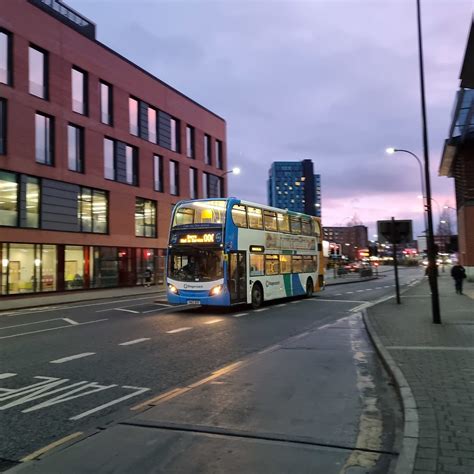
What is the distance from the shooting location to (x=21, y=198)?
28062 millimetres

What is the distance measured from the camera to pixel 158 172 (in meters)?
42.5

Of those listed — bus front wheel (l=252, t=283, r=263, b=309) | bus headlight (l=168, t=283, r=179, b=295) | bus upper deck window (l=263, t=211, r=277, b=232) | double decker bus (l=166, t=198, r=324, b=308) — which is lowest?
bus front wheel (l=252, t=283, r=263, b=309)

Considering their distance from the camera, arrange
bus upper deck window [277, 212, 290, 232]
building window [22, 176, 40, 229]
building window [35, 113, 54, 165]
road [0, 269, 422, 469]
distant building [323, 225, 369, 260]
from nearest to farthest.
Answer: road [0, 269, 422, 469]
bus upper deck window [277, 212, 290, 232]
building window [22, 176, 40, 229]
building window [35, 113, 54, 165]
distant building [323, 225, 369, 260]

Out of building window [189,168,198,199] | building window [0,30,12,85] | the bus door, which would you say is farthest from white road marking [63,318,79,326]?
building window [189,168,198,199]

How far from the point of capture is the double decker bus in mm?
17719

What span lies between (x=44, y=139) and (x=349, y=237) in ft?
362

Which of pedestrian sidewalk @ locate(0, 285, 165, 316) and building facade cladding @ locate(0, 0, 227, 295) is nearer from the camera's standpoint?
pedestrian sidewalk @ locate(0, 285, 165, 316)

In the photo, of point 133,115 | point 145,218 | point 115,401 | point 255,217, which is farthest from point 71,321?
point 133,115

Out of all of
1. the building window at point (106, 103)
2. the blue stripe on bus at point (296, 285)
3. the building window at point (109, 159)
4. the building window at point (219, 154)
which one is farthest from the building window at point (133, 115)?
the blue stripe on bus at point (296, 285)

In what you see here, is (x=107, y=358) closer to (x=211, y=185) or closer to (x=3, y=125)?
(x=3, y=125)

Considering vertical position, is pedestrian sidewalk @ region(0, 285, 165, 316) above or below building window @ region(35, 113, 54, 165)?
below

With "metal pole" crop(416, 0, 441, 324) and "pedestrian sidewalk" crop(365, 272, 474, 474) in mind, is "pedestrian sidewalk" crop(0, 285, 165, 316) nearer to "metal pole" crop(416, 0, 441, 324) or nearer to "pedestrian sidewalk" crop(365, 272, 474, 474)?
"pedestrian sidewalk" crop(365, 272, 474, 474)

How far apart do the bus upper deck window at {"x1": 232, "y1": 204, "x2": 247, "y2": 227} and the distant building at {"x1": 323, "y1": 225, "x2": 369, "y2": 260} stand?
10576cm

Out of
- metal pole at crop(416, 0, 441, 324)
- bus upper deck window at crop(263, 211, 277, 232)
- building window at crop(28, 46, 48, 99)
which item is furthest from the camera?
building window at crop(28, 46, 48, 99)
